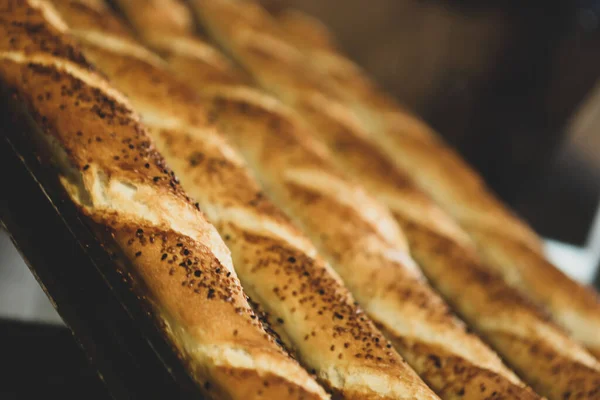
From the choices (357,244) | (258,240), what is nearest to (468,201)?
(357,244)

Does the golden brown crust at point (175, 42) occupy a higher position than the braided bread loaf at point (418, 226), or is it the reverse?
the golden brown crust at point (175, 42)

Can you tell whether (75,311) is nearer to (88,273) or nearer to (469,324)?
(88,273)

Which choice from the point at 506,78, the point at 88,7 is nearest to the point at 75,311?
the point at 88,7

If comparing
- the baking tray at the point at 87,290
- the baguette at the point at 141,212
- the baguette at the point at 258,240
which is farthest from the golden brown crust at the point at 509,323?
the baking tray at the point at 87,290

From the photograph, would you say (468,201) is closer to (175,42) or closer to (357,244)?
(357,244)

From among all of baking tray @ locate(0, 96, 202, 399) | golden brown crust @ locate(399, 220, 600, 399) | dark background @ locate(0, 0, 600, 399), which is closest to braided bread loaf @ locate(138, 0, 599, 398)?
golden brown crust @ locate(399, 220, 600, 399)

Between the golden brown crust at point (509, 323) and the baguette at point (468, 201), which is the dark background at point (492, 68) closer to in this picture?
the baguette at point (468, 201)
